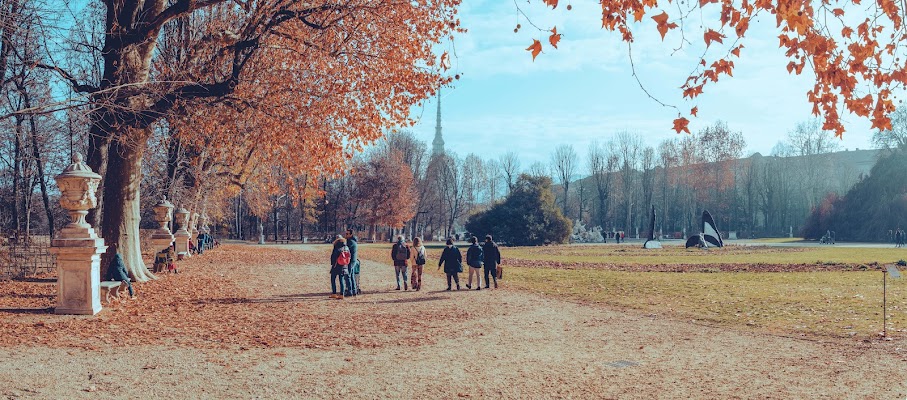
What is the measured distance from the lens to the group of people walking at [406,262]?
16141 mm

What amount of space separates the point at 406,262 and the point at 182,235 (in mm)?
17075

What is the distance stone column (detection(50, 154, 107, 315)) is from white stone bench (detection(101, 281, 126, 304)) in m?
1.18

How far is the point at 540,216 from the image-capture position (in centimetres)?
5172

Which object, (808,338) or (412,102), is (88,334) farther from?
(808,338)

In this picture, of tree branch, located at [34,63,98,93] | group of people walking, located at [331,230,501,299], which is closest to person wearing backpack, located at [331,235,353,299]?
group of people walking, located at [331,230,501,299]

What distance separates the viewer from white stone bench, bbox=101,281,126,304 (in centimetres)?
1330

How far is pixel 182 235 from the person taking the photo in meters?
30.8

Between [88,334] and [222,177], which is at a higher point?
[222,177]

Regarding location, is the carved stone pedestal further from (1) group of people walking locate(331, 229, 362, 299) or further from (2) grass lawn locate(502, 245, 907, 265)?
(2) grass lawn locate(502, 245, 907, 265)

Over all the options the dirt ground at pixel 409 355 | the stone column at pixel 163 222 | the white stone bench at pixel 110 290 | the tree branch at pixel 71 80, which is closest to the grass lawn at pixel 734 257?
the stone column at pixel 163 222

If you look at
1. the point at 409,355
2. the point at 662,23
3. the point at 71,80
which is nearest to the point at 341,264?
the point at 71,80

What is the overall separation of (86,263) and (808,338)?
39.6ft

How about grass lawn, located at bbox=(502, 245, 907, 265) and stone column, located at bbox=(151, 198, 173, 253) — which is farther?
grass lawn, located at bbox=(502, 245, 907, 265)

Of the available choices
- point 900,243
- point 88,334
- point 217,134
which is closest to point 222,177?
point 217,134
